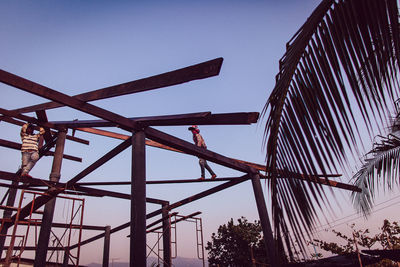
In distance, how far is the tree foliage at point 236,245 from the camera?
110 ft

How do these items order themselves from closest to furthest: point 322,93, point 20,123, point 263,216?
point 322,93 → point 263,216 → point 20,123

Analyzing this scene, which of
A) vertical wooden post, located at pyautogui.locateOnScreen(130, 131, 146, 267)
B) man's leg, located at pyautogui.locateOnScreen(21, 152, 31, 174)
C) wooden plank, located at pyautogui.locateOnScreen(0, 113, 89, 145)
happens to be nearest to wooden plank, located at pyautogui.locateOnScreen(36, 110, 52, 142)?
man's leg, located at pyautogui.locateOnScreen(21, 152, 31, 174)

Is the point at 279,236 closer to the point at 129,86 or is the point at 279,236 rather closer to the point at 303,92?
the point at 303,92

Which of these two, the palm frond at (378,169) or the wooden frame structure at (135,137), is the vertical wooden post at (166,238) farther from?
the palm frond at (378,169)

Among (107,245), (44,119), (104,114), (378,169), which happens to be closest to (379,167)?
(378,169)

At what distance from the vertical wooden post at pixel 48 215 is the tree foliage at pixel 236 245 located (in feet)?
101

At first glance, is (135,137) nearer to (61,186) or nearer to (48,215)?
(61,186)

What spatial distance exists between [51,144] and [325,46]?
29.6 feet

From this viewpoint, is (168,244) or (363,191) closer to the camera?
(363,191)

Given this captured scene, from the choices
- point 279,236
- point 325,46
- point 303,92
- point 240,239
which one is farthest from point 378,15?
point 240,239

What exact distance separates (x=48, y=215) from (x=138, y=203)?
13.0 feet

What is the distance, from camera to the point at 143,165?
483 cm

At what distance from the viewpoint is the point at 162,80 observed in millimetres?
4332

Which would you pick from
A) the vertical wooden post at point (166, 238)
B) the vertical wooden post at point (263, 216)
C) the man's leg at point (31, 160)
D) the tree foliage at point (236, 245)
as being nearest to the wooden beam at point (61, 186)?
the man's leg at point (31, 160)
